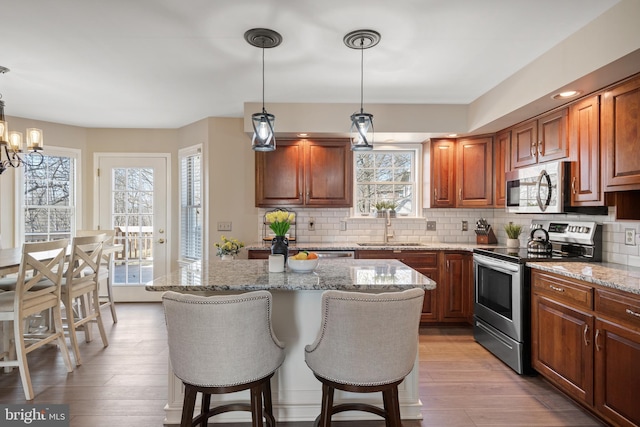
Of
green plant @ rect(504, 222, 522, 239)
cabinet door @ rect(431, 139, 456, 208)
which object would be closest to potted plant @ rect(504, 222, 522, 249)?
green plant @ rect(504, 222, 522, 239)

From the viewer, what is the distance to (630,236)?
2.55 meters

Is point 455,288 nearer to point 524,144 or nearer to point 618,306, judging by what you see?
point 524,144

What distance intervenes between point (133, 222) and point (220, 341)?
4085mm

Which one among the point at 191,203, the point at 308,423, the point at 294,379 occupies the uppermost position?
the point at 191,203

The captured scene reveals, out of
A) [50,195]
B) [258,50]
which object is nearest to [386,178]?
[258,50]

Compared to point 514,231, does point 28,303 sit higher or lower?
lower

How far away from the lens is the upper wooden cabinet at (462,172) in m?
4.01

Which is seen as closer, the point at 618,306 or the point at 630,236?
the point at 618,306

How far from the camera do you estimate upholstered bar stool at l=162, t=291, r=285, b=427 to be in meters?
1.49

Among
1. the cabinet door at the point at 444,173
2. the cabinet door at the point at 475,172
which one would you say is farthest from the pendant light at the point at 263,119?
the cabinet door at the point at 475,172

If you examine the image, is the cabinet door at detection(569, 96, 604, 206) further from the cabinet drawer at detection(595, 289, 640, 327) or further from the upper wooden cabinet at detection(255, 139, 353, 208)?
the upper wooden cabinet at detection(255, 139, 353, 208)

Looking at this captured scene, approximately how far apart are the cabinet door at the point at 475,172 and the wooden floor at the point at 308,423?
62.4 inches

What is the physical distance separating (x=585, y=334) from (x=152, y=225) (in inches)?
192

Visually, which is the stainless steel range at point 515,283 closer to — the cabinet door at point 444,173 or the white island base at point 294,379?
the cabinet door at point 444,173
